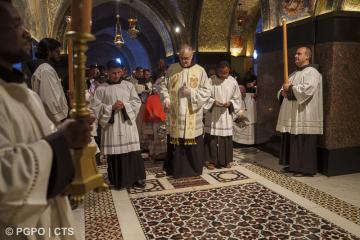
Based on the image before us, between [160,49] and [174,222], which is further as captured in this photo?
[160,49]

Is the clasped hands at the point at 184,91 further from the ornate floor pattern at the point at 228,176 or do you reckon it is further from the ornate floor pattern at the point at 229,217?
the ornate floor pattern at the point at 229,217

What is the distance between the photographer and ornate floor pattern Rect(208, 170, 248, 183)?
5.01 meters

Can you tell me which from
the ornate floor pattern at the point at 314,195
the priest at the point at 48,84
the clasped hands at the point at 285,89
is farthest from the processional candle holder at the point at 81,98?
the clasped hands at the point at 285,89

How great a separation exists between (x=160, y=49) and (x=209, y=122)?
14.7 metres

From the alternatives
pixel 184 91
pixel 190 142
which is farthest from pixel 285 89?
pixel 190 142

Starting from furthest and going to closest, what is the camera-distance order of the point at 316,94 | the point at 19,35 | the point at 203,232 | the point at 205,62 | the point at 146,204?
the point at 205,62 → the point at 316,94 → the point at 146,204 → the point at 203,232 → the point at 19,35

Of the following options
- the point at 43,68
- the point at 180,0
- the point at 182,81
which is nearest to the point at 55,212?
the point at 43,68

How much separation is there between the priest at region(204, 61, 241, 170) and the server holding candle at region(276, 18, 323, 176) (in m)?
0.96

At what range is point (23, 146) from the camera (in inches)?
41.8

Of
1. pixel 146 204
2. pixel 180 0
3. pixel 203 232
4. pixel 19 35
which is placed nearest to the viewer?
pixel 19 35

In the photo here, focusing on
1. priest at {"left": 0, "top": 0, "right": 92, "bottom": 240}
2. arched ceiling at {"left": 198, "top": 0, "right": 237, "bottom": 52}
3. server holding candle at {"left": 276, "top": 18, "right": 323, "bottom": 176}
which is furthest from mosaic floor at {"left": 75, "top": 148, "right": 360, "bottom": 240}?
arched ceiling at {"left": 198, "top": 0, "right": 237, "bottom": 52}

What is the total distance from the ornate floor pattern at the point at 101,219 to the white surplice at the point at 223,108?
228 centimetres

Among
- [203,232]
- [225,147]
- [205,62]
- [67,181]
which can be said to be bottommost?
[203,232]

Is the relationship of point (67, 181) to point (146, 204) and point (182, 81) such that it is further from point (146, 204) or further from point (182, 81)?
point (182, 81)
